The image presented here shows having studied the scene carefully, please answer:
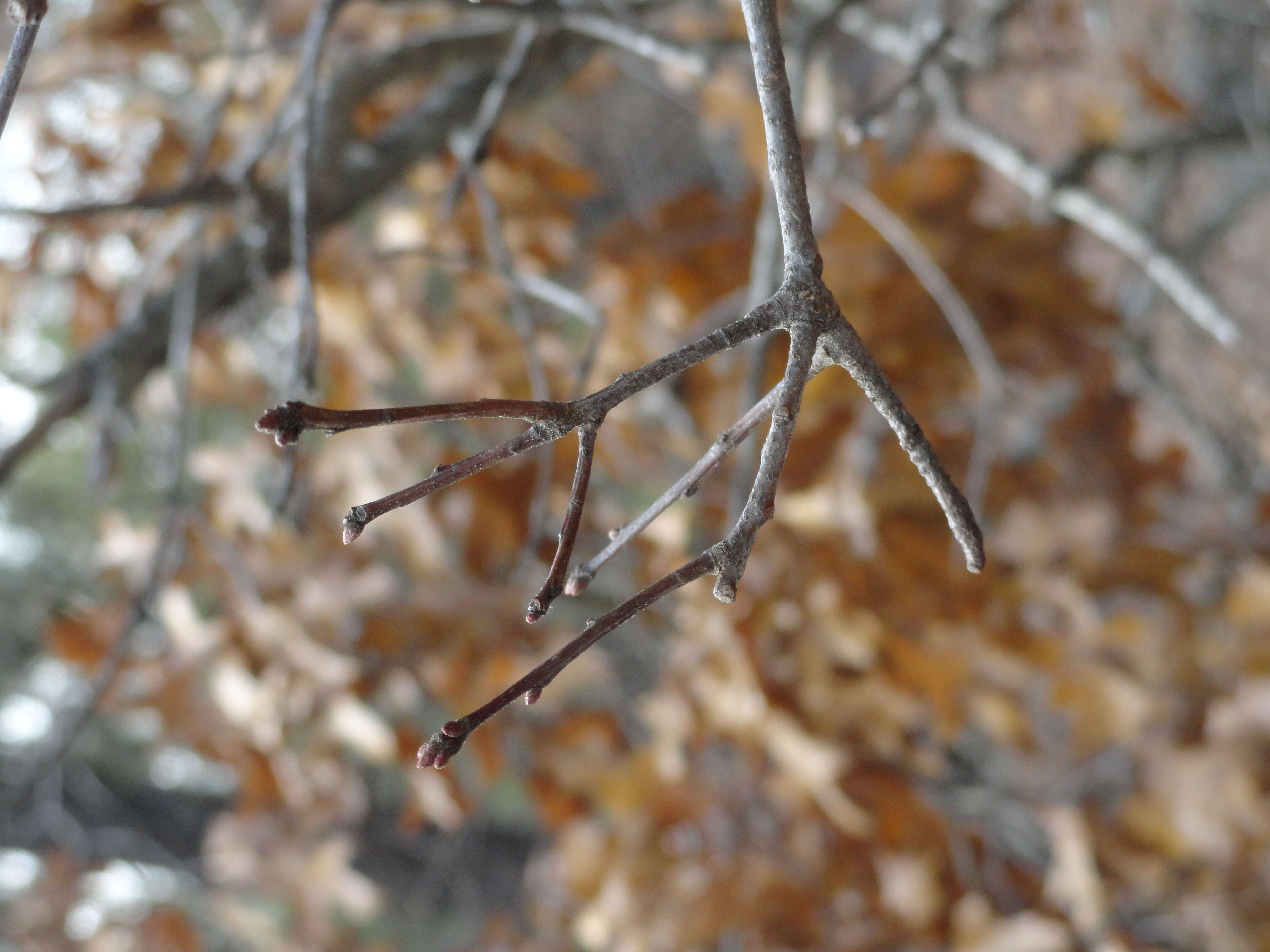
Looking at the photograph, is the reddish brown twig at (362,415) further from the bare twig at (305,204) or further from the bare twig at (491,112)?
the bare twig at (491,112)

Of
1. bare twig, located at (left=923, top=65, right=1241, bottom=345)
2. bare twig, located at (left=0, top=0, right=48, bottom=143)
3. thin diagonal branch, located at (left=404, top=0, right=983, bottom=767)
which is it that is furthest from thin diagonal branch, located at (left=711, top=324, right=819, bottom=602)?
bare twig, located at (left=923, top=65, right=1241, bottom=345)

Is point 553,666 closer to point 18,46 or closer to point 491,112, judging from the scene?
point 18,46

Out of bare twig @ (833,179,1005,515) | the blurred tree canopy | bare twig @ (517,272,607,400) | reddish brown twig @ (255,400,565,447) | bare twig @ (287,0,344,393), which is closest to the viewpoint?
reddish brown twig @ (255,400,565,447)

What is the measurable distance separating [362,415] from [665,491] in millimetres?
825

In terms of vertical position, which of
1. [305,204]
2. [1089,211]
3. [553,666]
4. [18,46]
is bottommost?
[553,666]

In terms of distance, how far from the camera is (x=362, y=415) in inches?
6.8

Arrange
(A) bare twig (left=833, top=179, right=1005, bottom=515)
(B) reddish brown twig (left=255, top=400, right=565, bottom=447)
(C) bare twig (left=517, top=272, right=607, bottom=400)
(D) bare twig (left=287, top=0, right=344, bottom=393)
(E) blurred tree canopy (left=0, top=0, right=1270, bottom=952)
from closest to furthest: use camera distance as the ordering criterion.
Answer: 1. (B) reddish brown twig (left=255, top=400, right=565, bottom=447)
2. (D) bare twig (left=287, top=0, right=344, bottom=393)
3. (C) bare twig (left=517, top=272, right=607, bottom=400)
4. (A) bare twig (left=833, top=179, right=1005, bottom=515)
5. (E) blurred tree canopy (left=0, top=0, right=1270, bottom=952)

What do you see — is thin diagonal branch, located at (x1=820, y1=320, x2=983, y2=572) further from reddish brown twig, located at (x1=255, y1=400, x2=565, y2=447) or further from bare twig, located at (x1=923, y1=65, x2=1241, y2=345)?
bare twig, located at (x1=923, y1=65, x2=1241, y2=345)

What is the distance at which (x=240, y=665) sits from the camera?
1166 millimetres

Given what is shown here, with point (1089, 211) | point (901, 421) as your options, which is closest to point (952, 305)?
point (1089, 211)

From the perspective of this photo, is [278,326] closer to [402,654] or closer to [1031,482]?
[402,654]

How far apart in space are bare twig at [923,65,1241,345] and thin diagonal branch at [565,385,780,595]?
51 cm

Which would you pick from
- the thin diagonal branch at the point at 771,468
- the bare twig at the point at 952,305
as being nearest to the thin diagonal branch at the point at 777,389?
the thin diagonal branch at the point at 771,468

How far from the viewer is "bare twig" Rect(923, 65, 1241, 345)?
2.00 feet
